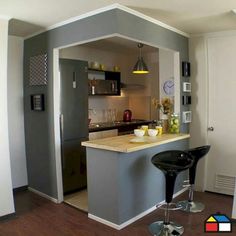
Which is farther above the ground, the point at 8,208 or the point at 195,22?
the point at 195,22

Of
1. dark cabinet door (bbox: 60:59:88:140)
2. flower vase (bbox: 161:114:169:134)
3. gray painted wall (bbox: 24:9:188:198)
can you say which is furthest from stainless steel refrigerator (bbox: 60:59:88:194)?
flower vase (bbox: 161:114:169:134)

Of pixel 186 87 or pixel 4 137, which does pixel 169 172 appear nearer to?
pixel 186 87

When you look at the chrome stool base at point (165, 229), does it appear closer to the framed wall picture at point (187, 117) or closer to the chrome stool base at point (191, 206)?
the chrome stool base at point (191, 206)

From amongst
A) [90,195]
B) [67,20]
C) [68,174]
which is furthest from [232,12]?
[68,174]

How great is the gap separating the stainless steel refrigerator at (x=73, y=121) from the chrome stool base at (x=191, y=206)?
1.65m

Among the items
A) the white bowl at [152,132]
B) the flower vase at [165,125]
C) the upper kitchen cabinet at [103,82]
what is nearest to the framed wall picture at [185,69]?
the flower vase at [165,125]

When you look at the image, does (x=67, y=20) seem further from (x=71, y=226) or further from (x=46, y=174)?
(x=71, y=226)

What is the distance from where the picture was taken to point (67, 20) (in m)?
3.38

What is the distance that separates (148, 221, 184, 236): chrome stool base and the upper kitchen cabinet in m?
2.85

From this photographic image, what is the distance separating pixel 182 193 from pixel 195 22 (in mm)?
2554

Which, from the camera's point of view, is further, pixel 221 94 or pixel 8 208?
pixel 221 94

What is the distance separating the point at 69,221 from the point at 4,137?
130 centimetres

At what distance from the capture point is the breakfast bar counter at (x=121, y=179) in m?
3.00

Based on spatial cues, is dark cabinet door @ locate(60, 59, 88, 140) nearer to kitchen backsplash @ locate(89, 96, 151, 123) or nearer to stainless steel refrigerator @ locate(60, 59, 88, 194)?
stainless steel refrigerator @ locate(60, 59, 88, 194)
